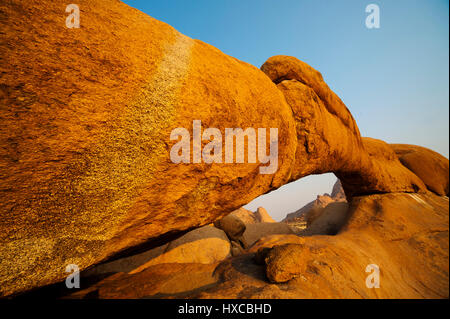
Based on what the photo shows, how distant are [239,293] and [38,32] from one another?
3022 millimetres

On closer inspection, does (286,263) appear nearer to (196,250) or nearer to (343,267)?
(343,267)

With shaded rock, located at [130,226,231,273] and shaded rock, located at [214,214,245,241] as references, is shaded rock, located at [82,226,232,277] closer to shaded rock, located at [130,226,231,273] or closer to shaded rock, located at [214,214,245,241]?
shaded rock, located at [130,226,231,273]

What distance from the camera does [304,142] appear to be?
3.37 m

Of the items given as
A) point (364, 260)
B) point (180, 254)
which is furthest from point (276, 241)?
point (180, 254)

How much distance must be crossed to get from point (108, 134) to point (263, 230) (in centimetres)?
818

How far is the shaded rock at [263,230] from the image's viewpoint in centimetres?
769

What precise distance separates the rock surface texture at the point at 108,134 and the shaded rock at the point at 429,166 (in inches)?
231

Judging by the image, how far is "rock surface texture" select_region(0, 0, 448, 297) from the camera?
1167mm

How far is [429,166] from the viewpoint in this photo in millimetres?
6512

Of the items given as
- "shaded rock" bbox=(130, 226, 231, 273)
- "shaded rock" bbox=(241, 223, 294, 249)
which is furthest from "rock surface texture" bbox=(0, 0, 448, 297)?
"shaded rock" bbox=(241, 223, 294, 249)

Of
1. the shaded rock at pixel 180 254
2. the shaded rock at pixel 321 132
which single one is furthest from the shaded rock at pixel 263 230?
the shaded rock at pixel 321 132

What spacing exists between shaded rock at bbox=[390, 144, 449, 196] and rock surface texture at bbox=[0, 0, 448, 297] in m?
5.88

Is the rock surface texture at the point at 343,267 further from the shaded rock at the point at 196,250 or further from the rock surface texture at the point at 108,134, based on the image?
the shaded rock at the point at 196,250

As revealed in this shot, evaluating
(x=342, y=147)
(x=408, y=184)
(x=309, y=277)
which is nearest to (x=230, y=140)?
(x=309, y=277)
